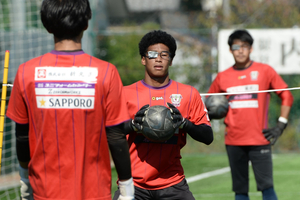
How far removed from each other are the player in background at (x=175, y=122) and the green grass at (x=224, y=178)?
12.7ft

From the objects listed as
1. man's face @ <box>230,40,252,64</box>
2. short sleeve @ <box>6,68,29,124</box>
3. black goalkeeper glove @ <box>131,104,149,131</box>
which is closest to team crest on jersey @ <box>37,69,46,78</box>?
short sleeve @ <box>6,68,29,124</box>

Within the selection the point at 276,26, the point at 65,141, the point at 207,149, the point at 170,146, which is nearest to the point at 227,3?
the point at 276,26

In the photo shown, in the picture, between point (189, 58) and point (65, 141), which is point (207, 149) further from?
point (65, 141)

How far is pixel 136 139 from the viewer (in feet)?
12.1

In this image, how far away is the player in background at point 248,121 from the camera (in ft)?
18.0

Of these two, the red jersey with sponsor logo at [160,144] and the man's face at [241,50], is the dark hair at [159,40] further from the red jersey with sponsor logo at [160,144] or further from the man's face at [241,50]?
the man's face at [241,50]

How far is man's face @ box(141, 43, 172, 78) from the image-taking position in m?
3.83

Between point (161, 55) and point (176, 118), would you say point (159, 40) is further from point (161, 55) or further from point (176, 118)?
point (176, 118)

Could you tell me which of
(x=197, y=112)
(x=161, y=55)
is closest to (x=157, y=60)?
(x=161, y=55)

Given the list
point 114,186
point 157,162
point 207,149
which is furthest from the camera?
point 207,149

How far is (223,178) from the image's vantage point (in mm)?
9164

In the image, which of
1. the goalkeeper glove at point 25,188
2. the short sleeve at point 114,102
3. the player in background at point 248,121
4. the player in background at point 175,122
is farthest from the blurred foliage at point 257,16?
the goalkeeper glove at point 25,188

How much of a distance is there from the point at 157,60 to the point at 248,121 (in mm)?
2182

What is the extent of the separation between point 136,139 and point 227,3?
39.1ft
